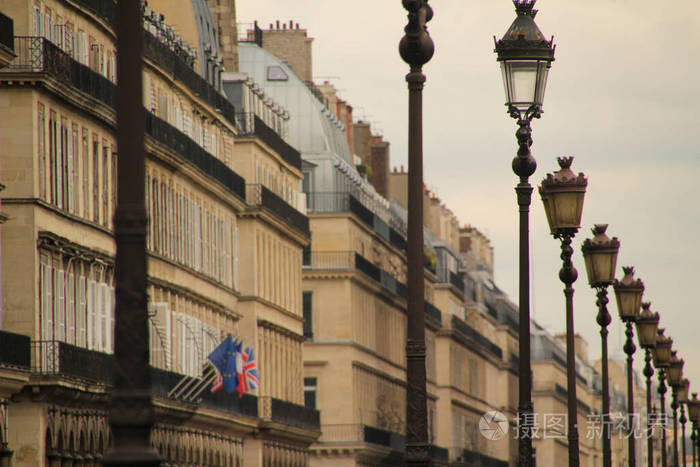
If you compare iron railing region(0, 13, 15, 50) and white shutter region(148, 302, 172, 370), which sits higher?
iron railing region(0, 13, 15, 50)

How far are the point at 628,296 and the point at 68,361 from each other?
12.8 meters

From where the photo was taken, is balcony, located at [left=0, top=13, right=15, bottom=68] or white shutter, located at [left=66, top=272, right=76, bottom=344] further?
white shutter, located at [left=66, top=272, right=76, bottom=344]

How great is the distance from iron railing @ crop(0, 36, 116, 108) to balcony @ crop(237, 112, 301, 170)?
78.1ft

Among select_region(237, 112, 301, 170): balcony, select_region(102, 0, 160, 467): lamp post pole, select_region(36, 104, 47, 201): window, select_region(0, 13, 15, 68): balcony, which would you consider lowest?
select_region(102, 0, 160, 467): lamp post pole

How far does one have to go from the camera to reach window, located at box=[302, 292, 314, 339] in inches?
3438

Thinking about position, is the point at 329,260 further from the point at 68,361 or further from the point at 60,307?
the point at 68,361

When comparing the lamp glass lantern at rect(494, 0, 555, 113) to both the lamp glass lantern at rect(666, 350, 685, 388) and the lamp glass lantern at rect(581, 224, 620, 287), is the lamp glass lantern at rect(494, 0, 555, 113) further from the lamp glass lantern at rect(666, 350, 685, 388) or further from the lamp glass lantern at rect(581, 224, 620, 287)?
the lamp glass lantern at rect(666, 350, 685, 388)

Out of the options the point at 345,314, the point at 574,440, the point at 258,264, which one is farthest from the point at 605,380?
the point at 345,314

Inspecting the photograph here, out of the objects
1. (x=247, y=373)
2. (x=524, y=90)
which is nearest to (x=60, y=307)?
(x=247, y=373)

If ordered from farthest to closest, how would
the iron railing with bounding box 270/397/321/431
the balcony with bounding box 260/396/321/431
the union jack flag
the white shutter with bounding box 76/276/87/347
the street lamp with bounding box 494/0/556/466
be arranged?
the iron railing with bounding box 270/397/321/431, the balcony with bounding box 260/396/321/431, the union jack flag, the white shutter with bounding box 76/276/87/347, the street lamp with bounding box 494/0/556/466

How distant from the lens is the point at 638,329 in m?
44.3

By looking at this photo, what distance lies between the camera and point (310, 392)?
8688 centimetres

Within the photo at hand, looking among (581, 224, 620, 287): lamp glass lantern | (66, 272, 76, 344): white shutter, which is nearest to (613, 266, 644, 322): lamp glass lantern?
(581, 224, 620, 287): lamp glass lantern

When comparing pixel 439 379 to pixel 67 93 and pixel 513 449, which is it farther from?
pixel 67 93
